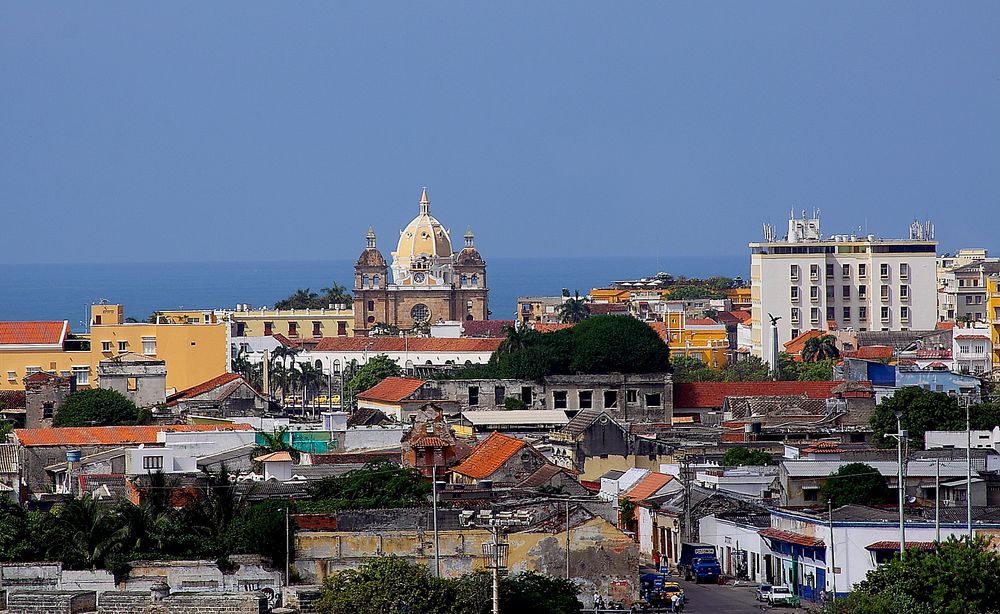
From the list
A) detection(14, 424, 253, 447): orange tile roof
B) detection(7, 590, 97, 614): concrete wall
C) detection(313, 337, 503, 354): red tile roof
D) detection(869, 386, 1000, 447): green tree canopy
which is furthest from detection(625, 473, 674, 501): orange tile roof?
detection(313, 337, 503, 354): red tile roof

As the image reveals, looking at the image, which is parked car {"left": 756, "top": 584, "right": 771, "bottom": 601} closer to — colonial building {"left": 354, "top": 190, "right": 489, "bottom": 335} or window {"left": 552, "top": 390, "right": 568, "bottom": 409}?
window {"left": 552, "top": 390, "right": 568, "bottom": 409}

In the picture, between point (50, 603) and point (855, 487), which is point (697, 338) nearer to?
point (855, 487)

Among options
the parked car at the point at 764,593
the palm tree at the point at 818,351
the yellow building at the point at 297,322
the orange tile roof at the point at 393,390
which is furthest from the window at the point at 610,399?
the yellow building at the point at 297,322

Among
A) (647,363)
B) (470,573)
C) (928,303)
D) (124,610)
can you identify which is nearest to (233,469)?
(470,573)

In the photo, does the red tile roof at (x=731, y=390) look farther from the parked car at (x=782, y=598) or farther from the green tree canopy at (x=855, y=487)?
the parked car at (x=782, y=598)

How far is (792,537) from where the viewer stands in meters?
47.0

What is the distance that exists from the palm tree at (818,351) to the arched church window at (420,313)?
62.6 meters

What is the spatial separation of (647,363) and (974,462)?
114 ft

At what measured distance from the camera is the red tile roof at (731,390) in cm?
8631

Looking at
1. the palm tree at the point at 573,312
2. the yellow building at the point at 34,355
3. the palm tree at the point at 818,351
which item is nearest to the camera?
the yellow building at the point at 34,355

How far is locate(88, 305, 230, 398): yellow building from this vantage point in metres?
102

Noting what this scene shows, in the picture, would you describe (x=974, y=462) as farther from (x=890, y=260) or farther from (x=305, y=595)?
(x=890, y=260)

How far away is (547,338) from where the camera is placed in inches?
3674

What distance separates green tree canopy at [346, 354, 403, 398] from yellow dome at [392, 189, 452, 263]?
6946cm
